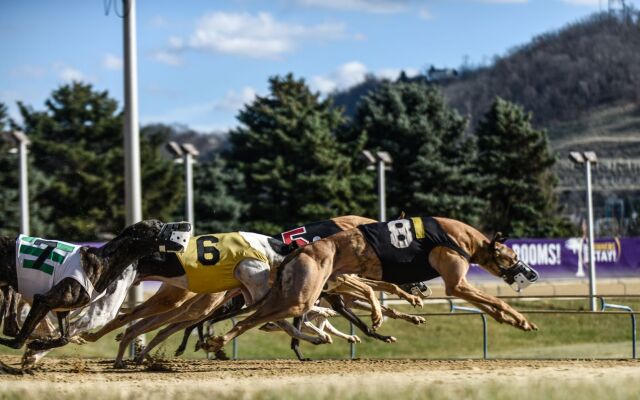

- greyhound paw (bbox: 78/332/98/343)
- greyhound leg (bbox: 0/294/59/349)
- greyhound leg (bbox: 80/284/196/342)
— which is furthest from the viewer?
greyhound paw (bbox: 78/332/98/343)

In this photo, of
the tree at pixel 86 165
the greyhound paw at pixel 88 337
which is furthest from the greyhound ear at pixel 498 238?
the tree at pixel 86 165

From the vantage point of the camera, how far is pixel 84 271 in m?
9.95

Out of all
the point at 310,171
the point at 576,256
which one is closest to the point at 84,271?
the point at 576,256

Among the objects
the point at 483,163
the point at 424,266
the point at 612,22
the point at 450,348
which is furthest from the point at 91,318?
the point at 612,22

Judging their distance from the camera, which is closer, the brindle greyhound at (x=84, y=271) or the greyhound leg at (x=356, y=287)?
the brindle greyhound at (x=84, y=271)

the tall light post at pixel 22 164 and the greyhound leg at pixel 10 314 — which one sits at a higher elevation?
the tall light post at pixel 22 164

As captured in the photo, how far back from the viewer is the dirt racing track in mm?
7844

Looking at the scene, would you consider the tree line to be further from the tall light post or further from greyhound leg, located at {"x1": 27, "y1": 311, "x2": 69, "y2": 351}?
greyhound leg, located at {"x1": 27, "y1": 311, "x2": 69, "y2": 351}

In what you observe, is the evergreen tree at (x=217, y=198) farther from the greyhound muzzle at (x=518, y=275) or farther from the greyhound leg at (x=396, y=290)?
the greyhound muzzle at (x=518, y=275)

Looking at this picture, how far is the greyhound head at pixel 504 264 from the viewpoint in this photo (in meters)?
10.1

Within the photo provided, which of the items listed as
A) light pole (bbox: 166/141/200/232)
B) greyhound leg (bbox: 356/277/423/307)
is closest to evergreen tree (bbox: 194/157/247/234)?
light pole (bbox: 166/141/200/232)

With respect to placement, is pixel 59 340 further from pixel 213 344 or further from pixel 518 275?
pixel 518 275

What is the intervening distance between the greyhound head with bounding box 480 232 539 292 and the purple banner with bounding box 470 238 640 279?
15692 mm

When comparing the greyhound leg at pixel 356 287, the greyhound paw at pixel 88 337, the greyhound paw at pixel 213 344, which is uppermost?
the greyhound leg at pixel 356 287
